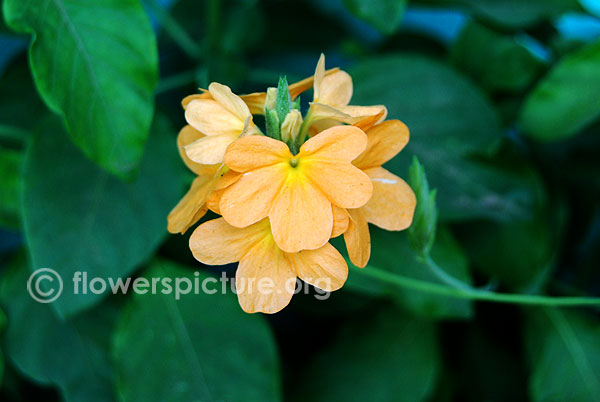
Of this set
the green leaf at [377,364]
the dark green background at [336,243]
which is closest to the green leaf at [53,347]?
the dark green background at [336,243]

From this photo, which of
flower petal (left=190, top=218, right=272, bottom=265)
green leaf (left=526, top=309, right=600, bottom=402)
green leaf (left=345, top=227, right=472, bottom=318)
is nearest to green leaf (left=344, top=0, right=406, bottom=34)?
green leaf (left=345, top=227, right=472, bottom=318)

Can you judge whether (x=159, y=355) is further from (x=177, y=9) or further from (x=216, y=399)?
(x=177, y=9)

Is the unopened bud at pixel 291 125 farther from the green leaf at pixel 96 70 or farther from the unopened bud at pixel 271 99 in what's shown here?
the green leaf at pixel 96 70

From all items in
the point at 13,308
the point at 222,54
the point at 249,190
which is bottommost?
the point at 13,308

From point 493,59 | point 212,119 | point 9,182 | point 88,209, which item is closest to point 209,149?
point 212,119

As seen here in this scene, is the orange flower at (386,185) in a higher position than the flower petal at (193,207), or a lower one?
higher

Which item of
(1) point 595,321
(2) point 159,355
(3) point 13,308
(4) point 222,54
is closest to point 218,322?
(2) point 159,355

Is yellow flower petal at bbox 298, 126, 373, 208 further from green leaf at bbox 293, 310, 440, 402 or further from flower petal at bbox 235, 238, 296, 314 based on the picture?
green leaf at bbox 293, 310, 440, 402
